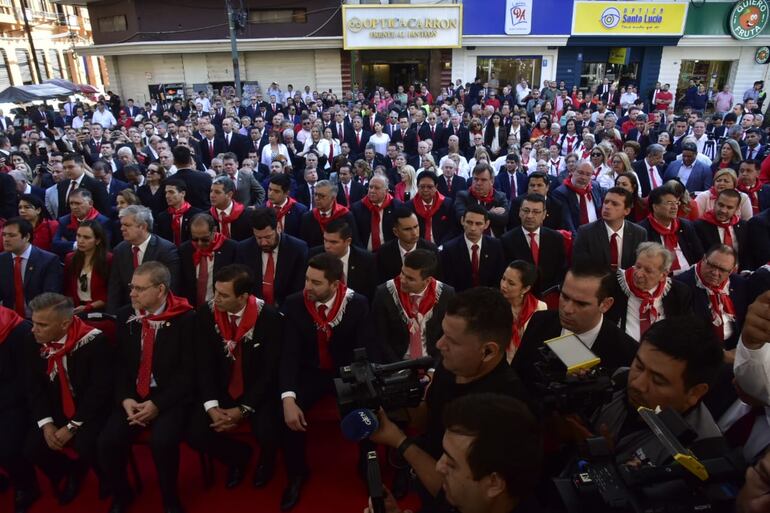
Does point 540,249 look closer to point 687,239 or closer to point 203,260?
point 687,239

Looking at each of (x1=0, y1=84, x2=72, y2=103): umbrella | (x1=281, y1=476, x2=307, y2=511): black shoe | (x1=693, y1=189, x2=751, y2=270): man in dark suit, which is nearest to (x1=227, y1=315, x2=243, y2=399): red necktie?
(x1=281, y1=476, x2=307, y2=511): black shoe

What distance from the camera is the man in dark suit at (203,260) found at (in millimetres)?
4559

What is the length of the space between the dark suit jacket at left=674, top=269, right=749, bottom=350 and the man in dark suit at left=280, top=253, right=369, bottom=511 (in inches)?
96.1

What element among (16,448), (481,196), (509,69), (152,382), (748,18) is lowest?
(16,448)

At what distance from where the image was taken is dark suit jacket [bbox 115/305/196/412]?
3307 millimetres

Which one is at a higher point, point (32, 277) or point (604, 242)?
point (604, 242)

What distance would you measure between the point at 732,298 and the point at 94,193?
6.85m

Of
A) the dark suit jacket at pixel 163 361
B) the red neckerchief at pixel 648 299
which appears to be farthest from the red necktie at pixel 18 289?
the red neckerchief at pixel 648 299

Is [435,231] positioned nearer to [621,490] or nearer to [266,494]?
[266,494]

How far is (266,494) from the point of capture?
3209 millimetres

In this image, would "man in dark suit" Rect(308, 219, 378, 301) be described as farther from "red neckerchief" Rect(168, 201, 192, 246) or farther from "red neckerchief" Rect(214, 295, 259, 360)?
"red neckerchief" Rect(168, 201, 192, 246)

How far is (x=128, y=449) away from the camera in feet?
10.5

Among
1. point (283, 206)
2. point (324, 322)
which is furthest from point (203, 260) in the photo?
point (324, 322)

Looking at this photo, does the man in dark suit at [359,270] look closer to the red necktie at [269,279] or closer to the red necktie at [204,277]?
the red necktie at [269,279]
